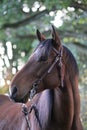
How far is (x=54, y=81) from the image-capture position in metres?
Answer: 4.81

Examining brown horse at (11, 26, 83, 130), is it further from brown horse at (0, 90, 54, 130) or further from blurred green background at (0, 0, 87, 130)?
blurred green background at (0, 0, 87, 130)

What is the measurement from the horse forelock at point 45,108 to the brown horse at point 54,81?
2cm

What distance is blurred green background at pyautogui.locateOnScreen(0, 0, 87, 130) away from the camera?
8907mm

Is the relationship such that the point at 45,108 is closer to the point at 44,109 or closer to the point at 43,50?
the point at 44,109

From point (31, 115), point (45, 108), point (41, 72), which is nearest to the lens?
point (41, 72)

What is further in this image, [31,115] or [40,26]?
[40,26]

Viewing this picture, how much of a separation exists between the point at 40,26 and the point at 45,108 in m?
10.6

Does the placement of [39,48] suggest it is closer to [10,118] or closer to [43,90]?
[43,90]

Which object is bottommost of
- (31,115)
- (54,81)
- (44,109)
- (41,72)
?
(31,115)

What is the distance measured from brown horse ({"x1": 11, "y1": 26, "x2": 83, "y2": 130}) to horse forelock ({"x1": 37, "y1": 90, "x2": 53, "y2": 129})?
23mm

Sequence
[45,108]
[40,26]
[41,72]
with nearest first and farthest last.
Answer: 1. [41,72]
2. [45,108]
3. [40,26]

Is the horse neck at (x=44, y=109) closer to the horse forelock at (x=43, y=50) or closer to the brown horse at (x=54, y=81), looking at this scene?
the brown horse at (x=54, y=81)

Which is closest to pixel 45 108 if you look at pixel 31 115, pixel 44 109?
pixel 44 109

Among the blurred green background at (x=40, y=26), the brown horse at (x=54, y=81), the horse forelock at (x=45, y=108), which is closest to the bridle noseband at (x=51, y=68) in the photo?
the brown horse at (x=54, y=81)
